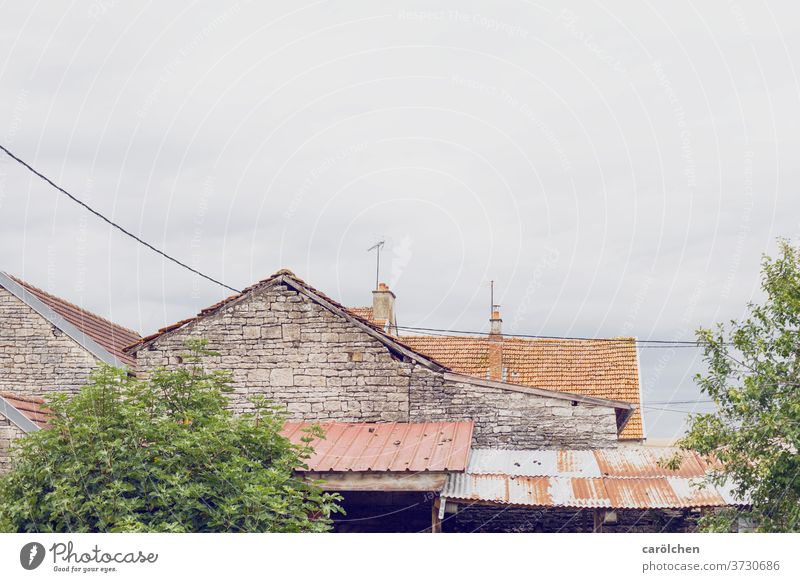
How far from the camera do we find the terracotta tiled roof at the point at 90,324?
19453 millimetres

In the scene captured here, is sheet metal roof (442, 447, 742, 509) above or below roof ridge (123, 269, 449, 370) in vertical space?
below

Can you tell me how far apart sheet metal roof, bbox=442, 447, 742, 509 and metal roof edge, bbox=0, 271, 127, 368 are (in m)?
8.89

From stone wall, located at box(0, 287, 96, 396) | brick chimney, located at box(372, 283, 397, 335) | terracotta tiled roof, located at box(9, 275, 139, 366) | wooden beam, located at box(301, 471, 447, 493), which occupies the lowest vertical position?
wooden beam, located at box(301, 471, 447, 493)

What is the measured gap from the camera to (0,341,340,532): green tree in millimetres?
8906

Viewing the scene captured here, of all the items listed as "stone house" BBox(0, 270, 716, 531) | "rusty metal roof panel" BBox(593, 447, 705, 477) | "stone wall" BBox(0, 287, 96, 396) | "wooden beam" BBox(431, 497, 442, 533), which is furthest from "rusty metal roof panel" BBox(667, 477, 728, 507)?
"stone wall" BBox(0, 287, 96, 396)

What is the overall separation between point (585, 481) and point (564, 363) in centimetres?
995

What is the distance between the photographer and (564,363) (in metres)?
23.0

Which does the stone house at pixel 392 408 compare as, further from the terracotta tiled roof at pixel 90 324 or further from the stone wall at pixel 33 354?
the terracotta tiled roof at pixel 90 324

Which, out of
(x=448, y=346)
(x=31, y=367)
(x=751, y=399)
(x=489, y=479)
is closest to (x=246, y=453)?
(x=489, y=479)

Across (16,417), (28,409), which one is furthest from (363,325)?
(16,417)

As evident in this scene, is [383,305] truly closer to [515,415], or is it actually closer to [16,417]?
[515,415]

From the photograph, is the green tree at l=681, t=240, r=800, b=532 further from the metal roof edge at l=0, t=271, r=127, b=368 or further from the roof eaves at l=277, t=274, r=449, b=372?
the metal roof edge at l=0, t=271, r=127, b=368

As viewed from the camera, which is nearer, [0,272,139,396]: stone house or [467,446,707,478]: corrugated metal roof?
[467,446,707,478]: corrugated metal roof

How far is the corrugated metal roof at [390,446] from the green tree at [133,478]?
10.5 feet
